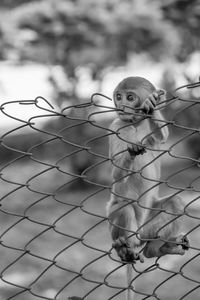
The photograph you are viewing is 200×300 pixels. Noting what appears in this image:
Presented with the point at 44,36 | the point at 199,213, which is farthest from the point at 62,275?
the point at 44,36

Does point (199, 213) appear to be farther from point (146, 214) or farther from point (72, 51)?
point (146, 214)

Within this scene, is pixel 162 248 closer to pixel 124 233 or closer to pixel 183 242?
pixel 124 233

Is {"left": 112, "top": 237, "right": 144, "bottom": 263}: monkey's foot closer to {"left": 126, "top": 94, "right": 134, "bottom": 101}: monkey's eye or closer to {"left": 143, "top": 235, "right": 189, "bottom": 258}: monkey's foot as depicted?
{"left": 143, "top": 235, "right": 189, "bottom": 258}: monkey's foot

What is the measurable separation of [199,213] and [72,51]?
3227 millimetres

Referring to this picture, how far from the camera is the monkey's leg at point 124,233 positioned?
4.85 m

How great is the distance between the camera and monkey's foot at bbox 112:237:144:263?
484cm

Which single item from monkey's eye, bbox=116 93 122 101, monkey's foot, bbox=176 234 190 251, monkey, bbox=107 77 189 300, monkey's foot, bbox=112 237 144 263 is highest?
monkey's eye, bbox=116 93 122 101

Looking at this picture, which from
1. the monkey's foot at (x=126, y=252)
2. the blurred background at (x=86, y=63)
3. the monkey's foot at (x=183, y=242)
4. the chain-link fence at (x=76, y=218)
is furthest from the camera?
the blurred background at (x=86, y=63)

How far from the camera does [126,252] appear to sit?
4.86 m

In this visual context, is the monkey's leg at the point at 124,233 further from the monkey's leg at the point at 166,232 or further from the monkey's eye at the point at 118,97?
the monkey's eye at the point at 118,97

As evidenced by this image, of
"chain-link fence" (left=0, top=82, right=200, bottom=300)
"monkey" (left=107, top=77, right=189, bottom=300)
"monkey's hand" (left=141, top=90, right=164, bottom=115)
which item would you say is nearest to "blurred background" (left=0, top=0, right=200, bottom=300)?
"chain-link fence" (left=0, top=82, right=200, bottom=300)

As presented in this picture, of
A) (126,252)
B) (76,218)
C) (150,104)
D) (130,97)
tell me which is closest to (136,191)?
(126,252)

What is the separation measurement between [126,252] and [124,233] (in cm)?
20

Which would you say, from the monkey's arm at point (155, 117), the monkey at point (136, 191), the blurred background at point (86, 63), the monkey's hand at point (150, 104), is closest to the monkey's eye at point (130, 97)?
the monkey at point (136, 191)
